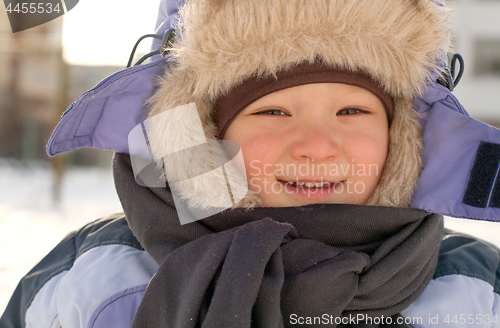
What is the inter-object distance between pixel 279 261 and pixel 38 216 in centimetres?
383

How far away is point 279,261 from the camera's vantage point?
29.2 inches

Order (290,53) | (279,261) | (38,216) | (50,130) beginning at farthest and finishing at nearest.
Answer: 1. (50,130)
2. (38,216)
3. (290,53)
4. (279,261)

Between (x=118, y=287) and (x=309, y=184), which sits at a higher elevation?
(x=309, y=184)

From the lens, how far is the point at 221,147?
960 millimetres

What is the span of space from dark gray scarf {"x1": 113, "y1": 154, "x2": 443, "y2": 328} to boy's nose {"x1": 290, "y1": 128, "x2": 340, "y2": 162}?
4.9 inches

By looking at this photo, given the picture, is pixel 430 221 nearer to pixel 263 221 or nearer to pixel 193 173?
pixel 263 221

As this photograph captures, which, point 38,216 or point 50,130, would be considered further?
point 50,130

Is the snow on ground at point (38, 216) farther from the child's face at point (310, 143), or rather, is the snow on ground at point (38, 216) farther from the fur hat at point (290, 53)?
the child's face at point (310, 143)

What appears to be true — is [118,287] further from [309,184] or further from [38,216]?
[38,216]

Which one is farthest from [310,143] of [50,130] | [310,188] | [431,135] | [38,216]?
[50,130]

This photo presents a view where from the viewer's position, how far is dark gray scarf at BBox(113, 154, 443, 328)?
2.29 ft

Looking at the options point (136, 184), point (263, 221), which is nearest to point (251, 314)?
point (263, 221)

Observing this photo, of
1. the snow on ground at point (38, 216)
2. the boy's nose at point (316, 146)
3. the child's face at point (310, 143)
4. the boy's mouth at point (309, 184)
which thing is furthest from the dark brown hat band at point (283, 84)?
the snow on ground at point (38, 216)

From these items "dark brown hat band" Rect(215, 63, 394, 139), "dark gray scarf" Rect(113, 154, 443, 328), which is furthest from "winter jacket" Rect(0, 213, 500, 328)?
"dark brown hat band" Rect(215, 63, 394, 139)
